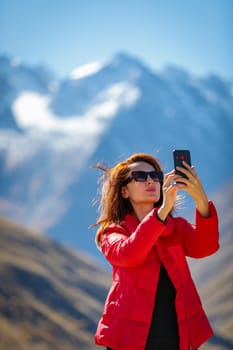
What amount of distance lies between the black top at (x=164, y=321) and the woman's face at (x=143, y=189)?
63 cm

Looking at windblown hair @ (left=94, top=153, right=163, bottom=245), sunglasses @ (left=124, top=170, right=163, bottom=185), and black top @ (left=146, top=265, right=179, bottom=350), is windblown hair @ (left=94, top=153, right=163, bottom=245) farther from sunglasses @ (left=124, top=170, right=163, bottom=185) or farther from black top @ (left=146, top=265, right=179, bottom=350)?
black top @ (left=146, top=265, right=179, bottom=350)

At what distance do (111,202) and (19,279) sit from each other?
96159mm

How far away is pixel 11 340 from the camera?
78.9 metres

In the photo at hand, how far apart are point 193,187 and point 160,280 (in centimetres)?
65

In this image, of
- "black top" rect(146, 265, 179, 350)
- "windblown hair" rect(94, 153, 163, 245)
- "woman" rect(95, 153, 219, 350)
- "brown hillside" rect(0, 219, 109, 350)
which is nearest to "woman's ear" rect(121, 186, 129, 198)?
"windblown hair" rect(94, 153, 163, 245)

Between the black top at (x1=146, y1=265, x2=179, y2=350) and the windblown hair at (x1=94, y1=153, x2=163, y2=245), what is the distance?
2.41 ft

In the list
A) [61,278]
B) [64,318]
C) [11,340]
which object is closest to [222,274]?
[61,278]

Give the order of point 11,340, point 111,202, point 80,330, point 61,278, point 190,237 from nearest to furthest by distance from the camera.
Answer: point 190,237
point 111,202
point 11,340
point 80,330
point 61,278

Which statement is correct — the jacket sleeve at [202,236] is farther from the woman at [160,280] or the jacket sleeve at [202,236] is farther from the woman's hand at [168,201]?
the woman's hand at [168,201]

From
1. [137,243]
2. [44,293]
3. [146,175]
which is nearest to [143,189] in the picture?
[146,175]

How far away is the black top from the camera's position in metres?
4.36

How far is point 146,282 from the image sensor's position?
4.43 meters

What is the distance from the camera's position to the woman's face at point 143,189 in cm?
484

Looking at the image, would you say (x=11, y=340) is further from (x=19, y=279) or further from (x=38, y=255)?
(x=38, y=255)
